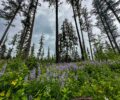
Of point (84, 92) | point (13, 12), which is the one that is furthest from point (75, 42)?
point (84, 92)

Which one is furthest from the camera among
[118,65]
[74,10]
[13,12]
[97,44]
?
[13,12]

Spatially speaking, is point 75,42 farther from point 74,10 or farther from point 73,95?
point 73,95

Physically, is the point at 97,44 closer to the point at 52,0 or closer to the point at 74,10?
the point at 52,0

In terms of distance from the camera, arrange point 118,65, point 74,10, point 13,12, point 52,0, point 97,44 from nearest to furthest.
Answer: point 118,65 < point 97,44 < point 52,0 < point 74,10 < point 13,12

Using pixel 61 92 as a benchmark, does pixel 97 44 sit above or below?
above

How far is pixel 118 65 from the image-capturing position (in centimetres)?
973

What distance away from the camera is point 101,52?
12.1m

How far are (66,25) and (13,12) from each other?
24581mm

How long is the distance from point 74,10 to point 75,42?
24.3 meters

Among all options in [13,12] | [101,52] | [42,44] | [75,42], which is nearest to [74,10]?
[13,12]

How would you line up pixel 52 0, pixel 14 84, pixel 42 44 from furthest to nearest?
1. pixel 42 44
2. pixel 52 0
3. pixel 14 84

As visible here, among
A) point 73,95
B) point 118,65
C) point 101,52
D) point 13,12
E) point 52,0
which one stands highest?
point 13,12

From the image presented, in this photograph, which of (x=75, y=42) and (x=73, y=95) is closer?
(x=73, y=95)

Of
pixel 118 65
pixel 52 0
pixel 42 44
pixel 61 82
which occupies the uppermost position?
pixel 42 44
